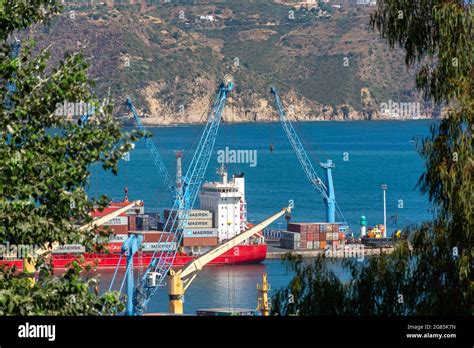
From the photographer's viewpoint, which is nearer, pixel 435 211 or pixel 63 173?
pixel 63 173

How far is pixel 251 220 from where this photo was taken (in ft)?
173

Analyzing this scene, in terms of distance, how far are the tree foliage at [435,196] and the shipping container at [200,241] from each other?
37608 mm

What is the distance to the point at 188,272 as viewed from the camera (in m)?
38.6

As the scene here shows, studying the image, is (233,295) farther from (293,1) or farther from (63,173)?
(293,1)

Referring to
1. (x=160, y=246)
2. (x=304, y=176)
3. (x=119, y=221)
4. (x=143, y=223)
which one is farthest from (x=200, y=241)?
(x=304, y=176)

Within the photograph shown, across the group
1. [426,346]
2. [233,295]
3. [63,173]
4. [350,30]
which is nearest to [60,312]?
[63,173]

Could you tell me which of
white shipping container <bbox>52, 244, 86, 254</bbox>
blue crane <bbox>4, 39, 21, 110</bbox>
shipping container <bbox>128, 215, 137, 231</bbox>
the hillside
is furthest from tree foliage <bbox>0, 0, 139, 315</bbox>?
the hillside

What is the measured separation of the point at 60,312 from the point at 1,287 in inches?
15.7

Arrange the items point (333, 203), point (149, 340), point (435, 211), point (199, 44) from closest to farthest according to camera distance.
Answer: point (149, 340) < point (435, 211) < point (333, 203) < point (199, 44)

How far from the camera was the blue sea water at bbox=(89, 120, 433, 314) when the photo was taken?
38.3m

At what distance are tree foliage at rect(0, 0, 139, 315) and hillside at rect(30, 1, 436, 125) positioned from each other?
88.4m

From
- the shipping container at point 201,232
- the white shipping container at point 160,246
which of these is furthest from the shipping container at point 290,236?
the white shipping container at point 160,246

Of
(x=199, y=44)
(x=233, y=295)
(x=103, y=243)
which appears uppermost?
(x=199, y=44)

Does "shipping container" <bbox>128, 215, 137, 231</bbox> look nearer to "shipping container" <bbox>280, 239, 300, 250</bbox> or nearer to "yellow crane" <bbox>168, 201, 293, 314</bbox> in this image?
"shipping container" <bbox>280, 239, 300, 250</bbox>
